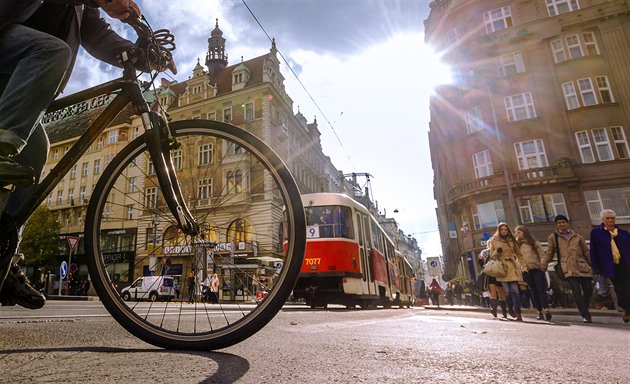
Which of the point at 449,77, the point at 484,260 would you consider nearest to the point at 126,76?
the point at 484,260

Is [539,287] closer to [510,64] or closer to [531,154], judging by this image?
[531,154]

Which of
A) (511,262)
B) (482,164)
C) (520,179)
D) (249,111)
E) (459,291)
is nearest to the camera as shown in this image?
(511,262)

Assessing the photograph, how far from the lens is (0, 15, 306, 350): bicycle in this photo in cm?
160

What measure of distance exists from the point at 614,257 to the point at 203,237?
5.97 metres

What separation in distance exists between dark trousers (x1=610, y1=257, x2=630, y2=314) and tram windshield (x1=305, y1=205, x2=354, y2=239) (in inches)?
228

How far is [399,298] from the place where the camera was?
17.7 meters

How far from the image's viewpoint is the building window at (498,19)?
85.2ft

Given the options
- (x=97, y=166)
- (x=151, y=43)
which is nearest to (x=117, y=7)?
(x=151, y=43)

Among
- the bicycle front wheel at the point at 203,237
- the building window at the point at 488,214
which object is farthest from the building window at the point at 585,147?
the bicycle front wheel at the point at 203,237

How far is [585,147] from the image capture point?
21.3 meters

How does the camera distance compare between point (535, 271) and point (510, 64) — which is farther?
point (510, 64)

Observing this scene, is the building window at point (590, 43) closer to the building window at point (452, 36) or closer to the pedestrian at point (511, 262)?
the building window at point (452, 36)

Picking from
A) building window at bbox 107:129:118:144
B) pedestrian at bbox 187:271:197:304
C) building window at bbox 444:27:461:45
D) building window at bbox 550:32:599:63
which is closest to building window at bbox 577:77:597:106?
building window at bbox 550:32:599:63

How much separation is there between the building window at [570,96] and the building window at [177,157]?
2640 cm
